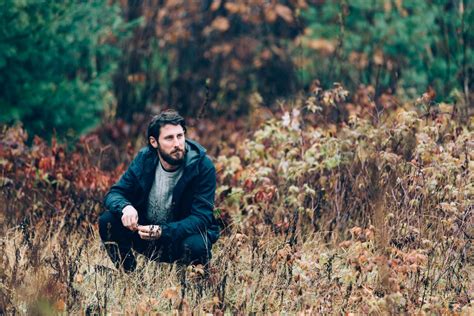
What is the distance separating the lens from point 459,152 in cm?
577

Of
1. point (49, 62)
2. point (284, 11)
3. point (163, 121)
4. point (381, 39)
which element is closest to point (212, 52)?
point (284, 11)

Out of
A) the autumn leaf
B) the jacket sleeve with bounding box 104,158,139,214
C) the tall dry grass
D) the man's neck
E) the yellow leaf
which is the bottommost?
the tall dry grass

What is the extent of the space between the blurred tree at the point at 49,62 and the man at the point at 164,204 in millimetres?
2348

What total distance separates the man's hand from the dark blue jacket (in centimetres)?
4

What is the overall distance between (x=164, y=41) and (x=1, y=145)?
16.0 ft

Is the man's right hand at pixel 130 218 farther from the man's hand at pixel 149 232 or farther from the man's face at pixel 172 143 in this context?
the man's face at pixel 172 143

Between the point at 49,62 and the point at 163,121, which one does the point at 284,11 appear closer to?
the point at 49,62

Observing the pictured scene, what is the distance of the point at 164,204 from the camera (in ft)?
16.1

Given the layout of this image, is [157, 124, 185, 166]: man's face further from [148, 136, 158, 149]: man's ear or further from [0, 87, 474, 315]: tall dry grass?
[0, 87, 474, 315]: tall dry grass

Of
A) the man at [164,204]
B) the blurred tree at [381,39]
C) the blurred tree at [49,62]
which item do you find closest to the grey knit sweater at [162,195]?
the man at [164,204]

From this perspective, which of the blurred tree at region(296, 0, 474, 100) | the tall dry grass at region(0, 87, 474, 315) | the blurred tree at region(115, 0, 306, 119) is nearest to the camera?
the tall dry grass at region(0, 87, 474, 315)

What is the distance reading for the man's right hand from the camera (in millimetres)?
4629

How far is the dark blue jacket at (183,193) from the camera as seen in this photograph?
4.75 metres

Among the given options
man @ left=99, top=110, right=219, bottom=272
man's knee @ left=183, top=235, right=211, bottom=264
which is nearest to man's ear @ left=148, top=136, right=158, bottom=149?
man @ left=99, top=110, right=219, bottom=272
